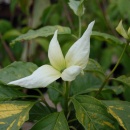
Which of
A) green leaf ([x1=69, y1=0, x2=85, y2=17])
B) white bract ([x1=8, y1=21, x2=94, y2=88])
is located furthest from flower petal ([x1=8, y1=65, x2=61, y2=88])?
green leaf ([x1=69, y1=0, x2=85, y2=17])

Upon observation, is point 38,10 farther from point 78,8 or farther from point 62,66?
point 62,66

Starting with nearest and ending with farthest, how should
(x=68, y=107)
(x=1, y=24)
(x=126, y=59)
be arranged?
1. (x=68, y=107)
2. (x=126, y=59)
3. (x=1, y=24)

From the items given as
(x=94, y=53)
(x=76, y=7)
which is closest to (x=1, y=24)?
(x=94, y=53)

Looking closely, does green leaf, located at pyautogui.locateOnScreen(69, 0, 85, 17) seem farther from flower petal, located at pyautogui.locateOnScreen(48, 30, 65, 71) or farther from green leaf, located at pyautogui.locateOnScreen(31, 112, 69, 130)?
green leaf, located at pyautogui.locateOnScreen(31, 112, 69, 130)

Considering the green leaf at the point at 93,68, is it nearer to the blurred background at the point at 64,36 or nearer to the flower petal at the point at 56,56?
the flower petal at the point at 56,56

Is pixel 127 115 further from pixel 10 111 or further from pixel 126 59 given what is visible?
pixel 126 59

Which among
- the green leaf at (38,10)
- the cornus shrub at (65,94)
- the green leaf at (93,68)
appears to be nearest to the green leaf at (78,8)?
the cornus shrub at (65,94)
